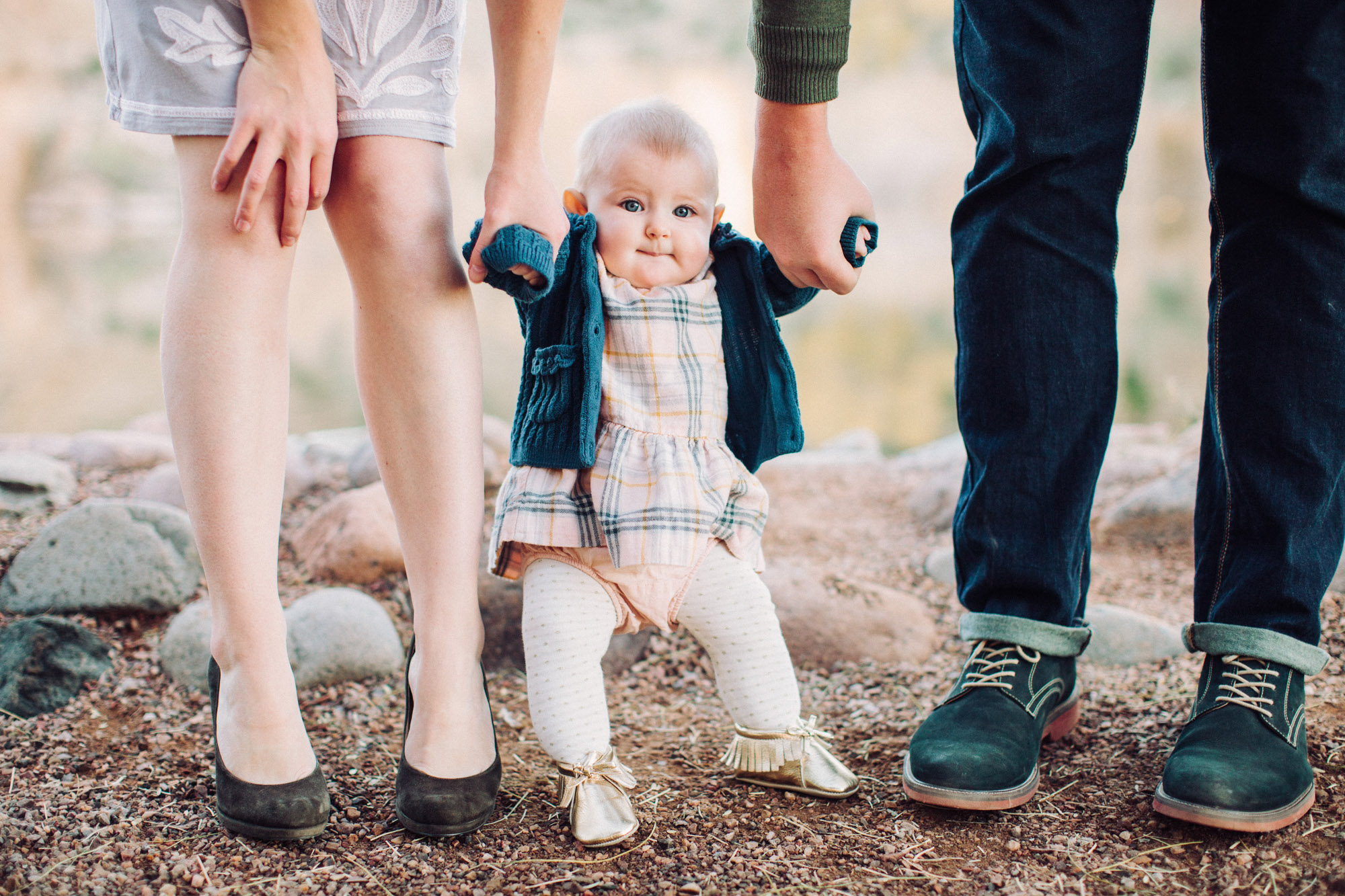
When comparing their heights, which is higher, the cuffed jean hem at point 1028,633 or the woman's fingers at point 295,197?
the woman's fingers at point 295,197

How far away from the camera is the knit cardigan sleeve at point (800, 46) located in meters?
1.19

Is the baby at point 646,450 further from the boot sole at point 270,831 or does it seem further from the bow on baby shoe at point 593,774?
the boot sole at point 270,831

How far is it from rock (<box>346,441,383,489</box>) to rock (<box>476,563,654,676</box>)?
758mm

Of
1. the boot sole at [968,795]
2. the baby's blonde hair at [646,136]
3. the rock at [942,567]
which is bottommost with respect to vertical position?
the rock at [942,567]

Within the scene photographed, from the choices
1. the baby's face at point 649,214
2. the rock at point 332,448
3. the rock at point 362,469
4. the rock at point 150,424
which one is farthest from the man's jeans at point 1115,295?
the rock at point 150,424

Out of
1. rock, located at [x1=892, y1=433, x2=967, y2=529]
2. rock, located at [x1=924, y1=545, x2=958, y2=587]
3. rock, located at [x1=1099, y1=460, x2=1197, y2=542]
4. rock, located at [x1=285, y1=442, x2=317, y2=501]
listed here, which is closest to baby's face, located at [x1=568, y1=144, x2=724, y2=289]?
rock, located at [x1=924, y1=545, x2=958, y2=587]

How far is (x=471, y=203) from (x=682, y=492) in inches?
186

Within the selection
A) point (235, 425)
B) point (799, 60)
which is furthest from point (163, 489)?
point (799, 60)

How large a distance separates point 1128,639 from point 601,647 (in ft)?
3.83

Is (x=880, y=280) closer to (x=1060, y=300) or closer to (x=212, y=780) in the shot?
(x=1060, y=300)

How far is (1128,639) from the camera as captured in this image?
1922 millimetres

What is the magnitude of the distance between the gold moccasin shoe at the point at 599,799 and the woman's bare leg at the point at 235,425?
33 cm

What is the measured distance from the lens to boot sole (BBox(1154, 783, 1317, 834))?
1.13 m

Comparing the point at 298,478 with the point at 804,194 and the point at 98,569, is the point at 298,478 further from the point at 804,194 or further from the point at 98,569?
the point at 804,194
